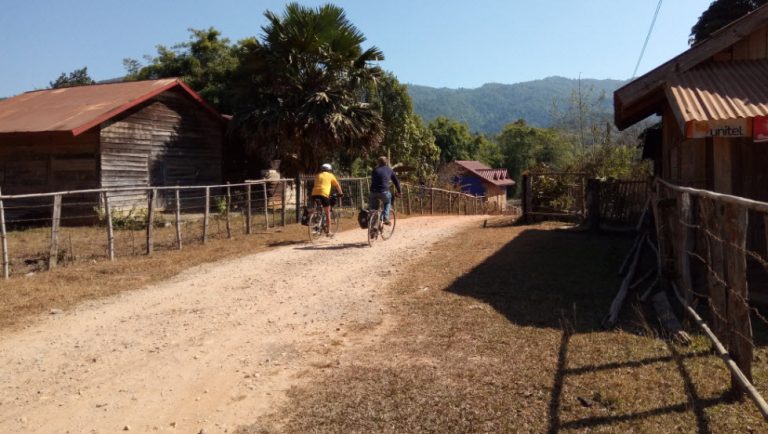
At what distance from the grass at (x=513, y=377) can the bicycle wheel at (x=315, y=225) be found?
522 cm

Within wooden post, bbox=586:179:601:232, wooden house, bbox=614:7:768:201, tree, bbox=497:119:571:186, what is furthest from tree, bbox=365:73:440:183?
tree, bbox=497:119:571:186

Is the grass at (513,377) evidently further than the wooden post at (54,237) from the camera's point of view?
No

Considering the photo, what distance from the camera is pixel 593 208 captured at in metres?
14.5

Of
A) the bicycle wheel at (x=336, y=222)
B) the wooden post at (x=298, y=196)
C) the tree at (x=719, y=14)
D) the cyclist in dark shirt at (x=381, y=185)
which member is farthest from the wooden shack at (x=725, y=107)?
the tree at (x=719, y=14)

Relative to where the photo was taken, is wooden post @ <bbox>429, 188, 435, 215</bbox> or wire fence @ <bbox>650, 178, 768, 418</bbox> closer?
wire fence @ <bbox>650, 178, 768, 418</bbox>

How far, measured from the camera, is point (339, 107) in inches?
910

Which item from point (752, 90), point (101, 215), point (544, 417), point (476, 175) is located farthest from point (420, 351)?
point (476, 175)

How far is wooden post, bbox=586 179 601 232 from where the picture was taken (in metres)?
14.4

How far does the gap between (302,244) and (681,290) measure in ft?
25.7

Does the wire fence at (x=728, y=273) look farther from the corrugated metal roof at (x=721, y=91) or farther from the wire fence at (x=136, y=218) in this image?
the wire fence at (x=136, y=218)

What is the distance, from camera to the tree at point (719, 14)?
19.5m

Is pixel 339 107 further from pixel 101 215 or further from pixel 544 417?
pixel 544 417

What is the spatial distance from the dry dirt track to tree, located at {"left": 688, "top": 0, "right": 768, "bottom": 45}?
50.8 feet

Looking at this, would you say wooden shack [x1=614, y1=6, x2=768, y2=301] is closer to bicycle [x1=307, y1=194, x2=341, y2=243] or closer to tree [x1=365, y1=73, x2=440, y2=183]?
bicycle [x1=307, y1=194, x2=341, y2=243]
